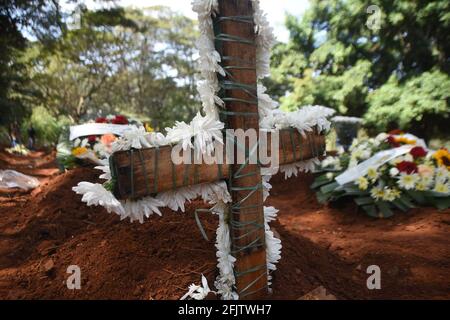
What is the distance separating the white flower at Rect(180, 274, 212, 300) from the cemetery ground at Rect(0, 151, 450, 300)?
0.05 meters

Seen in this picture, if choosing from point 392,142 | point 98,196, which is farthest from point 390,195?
point 98,196

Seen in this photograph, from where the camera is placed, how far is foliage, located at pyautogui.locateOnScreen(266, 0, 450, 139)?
30.3 ft

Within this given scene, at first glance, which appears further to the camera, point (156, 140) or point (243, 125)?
point (243, 125)

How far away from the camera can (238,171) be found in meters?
1.45

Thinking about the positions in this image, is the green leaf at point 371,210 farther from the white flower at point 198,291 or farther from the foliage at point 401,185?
the white flower at point 198,291

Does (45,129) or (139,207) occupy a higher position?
(45,129)

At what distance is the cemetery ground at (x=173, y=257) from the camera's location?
1.66m

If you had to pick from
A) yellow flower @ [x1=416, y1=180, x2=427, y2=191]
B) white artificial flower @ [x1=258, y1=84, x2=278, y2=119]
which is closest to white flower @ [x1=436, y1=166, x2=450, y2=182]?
yellow flower @ [x1=416, y1=180, x2=427, y2=191]

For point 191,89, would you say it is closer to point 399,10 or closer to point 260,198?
point 399,10

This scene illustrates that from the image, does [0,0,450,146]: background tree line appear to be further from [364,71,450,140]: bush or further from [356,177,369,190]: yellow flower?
[356,177,369,190]: yellow flower

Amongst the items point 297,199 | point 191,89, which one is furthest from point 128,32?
point 297,199

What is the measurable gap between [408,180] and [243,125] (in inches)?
115

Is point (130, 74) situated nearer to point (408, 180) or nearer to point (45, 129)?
point (45, 129)
